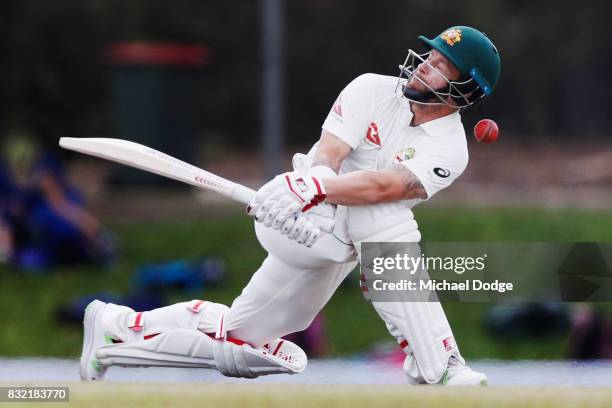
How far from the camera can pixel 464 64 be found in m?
5.38

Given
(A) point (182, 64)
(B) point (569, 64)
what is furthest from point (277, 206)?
(B) point (569, 64)

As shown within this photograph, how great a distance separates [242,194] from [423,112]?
801 mm

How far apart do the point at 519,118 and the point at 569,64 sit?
3.50ft

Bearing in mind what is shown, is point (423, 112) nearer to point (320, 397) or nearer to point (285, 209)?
point (285, 209)

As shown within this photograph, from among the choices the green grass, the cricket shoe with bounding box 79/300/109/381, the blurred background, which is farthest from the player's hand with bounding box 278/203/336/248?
the blurred background

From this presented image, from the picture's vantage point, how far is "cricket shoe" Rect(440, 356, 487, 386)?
5266 mm

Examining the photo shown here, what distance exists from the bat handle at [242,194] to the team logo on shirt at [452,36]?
977 mm

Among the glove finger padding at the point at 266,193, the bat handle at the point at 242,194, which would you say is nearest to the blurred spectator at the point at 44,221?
the bat handle at the point at 242,194

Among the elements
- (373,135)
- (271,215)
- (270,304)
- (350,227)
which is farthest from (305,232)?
(373,135)

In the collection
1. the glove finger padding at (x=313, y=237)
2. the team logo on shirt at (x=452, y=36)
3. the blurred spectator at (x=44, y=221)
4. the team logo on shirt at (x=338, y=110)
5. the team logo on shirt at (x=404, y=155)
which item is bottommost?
the glove finger padding at (x=313, y=237)

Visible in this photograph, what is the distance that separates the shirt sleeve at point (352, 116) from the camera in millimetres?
5355

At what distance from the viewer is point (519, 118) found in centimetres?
1920

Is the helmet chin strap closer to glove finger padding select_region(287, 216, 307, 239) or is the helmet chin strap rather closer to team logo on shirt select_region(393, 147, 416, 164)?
team logo on shirt select_region(393, 147, 416, 164)

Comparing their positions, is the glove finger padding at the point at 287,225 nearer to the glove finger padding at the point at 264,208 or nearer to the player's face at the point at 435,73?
the glove finger padding at the point at 264,208
